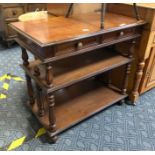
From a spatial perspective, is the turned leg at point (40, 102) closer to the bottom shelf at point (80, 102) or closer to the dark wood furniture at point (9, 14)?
the bottom shelf at point (80, 102)

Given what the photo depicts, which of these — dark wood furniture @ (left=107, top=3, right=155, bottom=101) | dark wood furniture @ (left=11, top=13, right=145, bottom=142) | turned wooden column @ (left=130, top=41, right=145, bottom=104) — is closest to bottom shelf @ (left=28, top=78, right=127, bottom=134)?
dark wood furniture @ (left=11, top=13, right=145, bottom=142)

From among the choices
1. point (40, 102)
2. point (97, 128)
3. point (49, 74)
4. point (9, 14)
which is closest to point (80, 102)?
point (97, 128)

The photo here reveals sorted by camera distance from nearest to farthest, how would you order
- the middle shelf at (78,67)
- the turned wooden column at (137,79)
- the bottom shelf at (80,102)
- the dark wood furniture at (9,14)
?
the middle shelf at (78,67)
the bottom shelf at (80,102)
the turned wooden column at (137,79)
the dark wood furniture at (9,14)

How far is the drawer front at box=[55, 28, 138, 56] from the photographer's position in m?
1.12

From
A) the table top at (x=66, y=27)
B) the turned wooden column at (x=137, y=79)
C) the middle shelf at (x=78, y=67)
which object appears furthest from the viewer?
the turned wooden column at (x=137, y=79)

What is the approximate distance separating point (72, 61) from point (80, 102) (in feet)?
1.35

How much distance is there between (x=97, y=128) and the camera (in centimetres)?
157

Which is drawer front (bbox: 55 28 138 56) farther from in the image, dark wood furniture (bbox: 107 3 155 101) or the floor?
the floor

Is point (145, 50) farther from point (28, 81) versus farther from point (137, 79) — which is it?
point (28, 81)

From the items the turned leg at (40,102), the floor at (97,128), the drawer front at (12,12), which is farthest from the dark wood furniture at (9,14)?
the turned leg at (40,102)

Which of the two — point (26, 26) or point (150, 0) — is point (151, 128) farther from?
point (26, 26)

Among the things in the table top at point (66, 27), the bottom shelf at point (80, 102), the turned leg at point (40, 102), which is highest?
the table top at point (66, 27)

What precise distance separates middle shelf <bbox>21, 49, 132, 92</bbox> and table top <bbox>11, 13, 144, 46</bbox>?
29cm

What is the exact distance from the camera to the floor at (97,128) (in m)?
1.42
